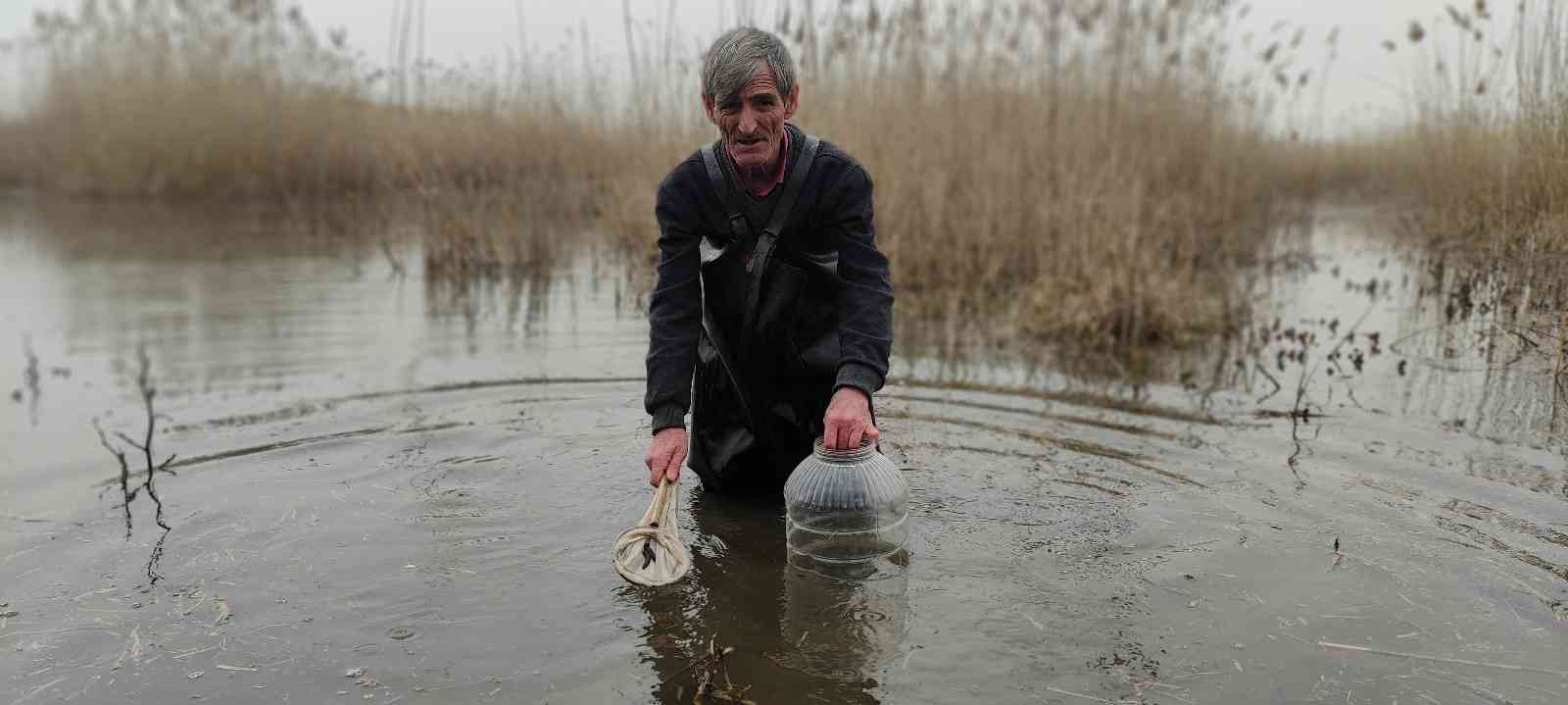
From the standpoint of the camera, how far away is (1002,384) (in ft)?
18.5

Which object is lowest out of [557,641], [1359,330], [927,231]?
[557,641]

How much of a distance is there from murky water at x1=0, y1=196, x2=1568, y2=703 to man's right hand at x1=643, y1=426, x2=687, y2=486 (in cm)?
35

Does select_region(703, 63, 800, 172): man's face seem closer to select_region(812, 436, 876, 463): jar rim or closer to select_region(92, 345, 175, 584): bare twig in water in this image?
select_region(812, 436, 876, 463): jar rim

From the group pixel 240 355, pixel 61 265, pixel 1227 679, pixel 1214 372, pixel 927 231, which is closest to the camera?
pixel 1227 679

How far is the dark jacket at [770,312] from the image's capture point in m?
3.43

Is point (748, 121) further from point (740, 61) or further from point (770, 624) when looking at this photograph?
point (770, 624)

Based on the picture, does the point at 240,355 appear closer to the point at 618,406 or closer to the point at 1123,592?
the point at 618,406

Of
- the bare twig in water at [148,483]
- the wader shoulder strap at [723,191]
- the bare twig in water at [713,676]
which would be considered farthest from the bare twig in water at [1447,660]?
the bare twig in water at [148,483]

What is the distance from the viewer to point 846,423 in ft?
10.4

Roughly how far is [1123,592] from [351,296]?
7348mm

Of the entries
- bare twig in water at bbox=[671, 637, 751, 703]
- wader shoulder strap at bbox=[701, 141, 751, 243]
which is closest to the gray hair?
wader shoulder strap at bbox=[701, 141, 751, 243]

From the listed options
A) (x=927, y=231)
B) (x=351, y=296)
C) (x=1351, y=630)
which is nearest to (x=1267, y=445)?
(x=1351, y=630)

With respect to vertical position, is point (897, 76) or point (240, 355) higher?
point (897, 76)

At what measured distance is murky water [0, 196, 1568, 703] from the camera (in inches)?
106
